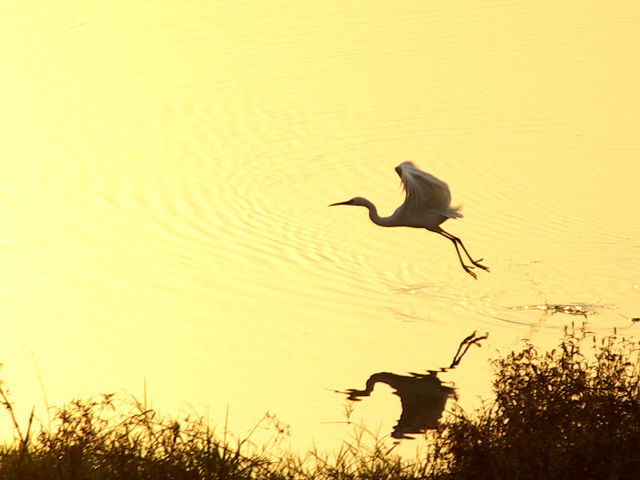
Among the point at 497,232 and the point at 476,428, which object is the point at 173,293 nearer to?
the point at 497,232

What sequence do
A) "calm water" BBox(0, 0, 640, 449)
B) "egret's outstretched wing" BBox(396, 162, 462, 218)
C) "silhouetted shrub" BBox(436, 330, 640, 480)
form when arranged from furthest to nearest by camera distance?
"egret's outstretched wing" BBox(396, 162, 462, 218)
"calm water" BBox(0, 0, 640, 449)
"silhouetted shrub" BBox(436, 330, 640, 480)

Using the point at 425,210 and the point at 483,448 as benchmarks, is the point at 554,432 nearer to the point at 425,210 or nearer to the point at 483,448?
the point at 483,448

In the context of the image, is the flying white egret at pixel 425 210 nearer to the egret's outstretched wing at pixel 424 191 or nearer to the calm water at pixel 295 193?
the egret's outstretched wing at pixel 424 191

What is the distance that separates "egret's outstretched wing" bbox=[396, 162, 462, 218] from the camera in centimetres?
1002

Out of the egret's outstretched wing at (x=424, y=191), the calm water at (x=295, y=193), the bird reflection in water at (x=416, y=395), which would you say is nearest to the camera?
the bird reflection in water at (x=416, y=395)

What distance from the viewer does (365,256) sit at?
10.8 m

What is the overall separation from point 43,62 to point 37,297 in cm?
807

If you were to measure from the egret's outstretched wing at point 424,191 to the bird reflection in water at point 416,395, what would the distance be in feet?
6.25

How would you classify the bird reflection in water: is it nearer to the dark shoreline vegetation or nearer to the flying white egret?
the dark shoreline vegetation

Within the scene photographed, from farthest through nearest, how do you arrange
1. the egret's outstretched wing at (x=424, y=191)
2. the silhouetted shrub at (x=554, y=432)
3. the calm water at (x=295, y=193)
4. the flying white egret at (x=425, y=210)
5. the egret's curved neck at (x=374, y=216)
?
the egret's curved neck at (x=374, y=216)
the flying white egret at (x=425, y=210)
the egret's outstretched wing at (x=424, y=191)
the calm water at (x=295, y=193)
the silhouetted shrub at (x=554, y=432)

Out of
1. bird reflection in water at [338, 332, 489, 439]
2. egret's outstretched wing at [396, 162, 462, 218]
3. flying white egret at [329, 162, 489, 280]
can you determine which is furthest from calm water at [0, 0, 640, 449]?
egret's outstretched wing at [396, 162, 462, 218]

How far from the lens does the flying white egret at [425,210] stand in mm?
10367

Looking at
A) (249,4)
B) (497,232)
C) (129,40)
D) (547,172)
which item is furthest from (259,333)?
(249,4)

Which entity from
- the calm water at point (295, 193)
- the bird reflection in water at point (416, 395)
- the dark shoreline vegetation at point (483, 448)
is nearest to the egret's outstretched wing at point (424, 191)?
the calm water at point (295, 193)
